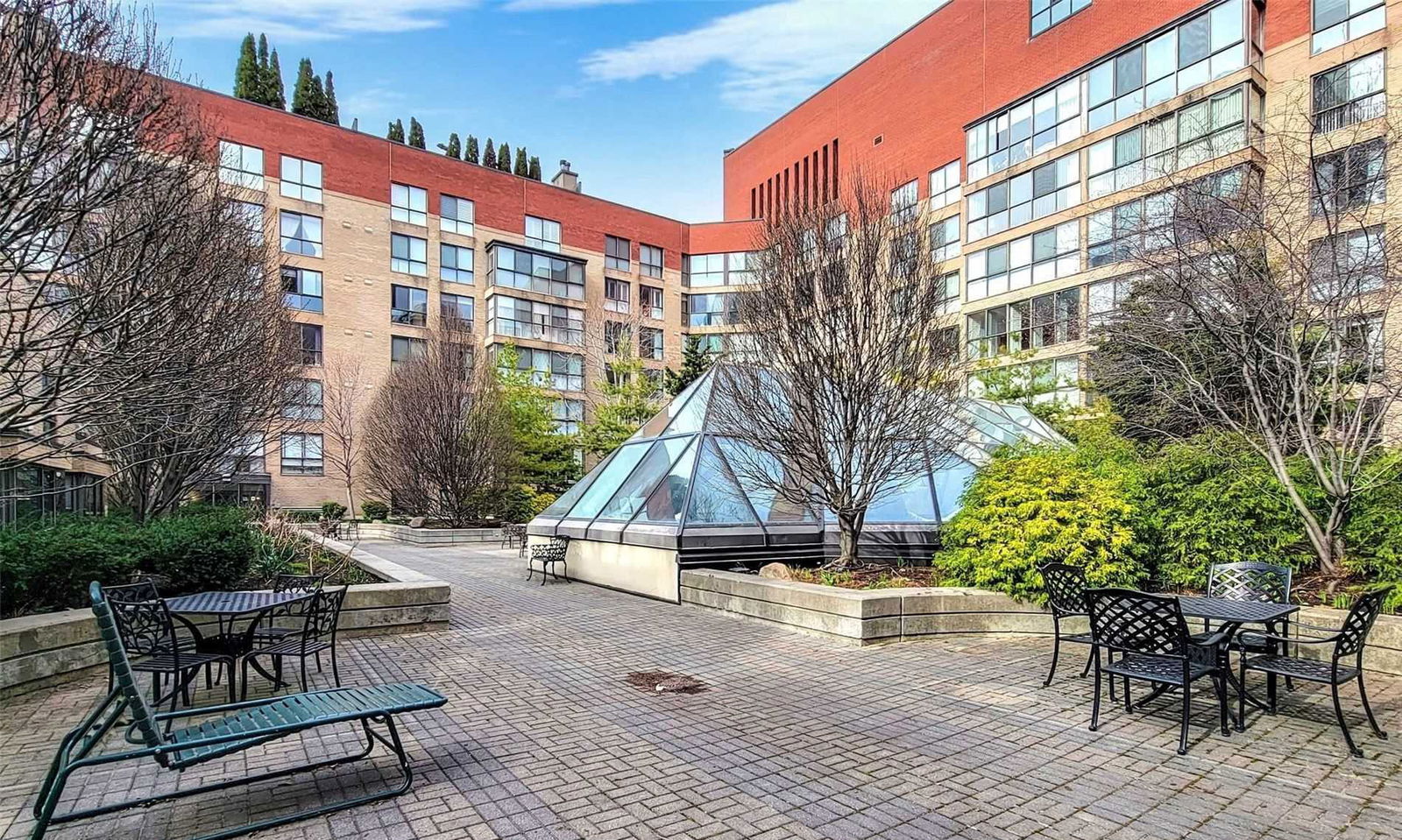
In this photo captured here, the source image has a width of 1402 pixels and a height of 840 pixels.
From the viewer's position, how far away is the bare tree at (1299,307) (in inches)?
312

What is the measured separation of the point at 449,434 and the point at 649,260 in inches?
961

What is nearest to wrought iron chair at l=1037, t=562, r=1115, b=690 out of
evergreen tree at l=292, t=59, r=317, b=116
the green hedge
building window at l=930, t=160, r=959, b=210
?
the green hedge

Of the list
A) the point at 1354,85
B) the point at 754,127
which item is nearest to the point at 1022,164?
the point at 1354,85

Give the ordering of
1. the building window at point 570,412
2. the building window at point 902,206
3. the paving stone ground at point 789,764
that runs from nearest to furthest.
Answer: the paving stone ground at point 789,764, the building window at point 902,206, the building window at point 570,412

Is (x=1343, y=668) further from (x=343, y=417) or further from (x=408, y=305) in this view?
(x=408, y=305)

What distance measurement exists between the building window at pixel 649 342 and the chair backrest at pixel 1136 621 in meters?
28.4

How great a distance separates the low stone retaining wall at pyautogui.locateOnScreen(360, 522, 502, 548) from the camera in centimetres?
2295

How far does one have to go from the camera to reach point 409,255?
124 ft

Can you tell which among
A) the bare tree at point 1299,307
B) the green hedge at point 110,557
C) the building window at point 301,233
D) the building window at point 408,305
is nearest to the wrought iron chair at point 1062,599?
the bare tree at point 1299,307

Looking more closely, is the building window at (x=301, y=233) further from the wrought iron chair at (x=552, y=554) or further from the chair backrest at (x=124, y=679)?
the chair backrest at (x=124, y=679)

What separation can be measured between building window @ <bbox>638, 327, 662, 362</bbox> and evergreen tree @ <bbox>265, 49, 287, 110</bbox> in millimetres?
24119

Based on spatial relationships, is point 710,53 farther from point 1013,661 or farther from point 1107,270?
point 1107,270

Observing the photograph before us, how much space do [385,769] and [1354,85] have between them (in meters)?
27.1

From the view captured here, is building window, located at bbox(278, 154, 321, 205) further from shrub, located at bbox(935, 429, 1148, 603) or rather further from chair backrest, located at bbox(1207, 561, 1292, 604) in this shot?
Result: chair backrest, located at bbox(1207, 561, 1292, 604)
